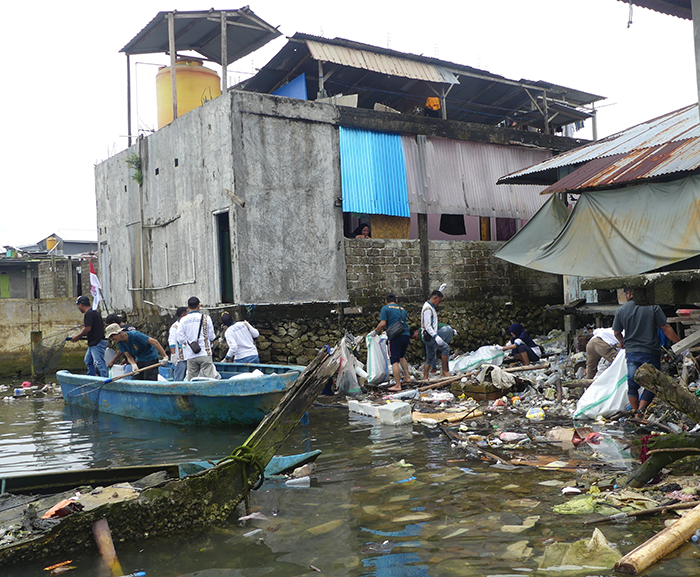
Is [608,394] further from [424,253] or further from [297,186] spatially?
[297,186]

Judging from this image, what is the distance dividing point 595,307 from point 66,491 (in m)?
9.66

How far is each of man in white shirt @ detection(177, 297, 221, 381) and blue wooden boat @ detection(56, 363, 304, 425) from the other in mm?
417

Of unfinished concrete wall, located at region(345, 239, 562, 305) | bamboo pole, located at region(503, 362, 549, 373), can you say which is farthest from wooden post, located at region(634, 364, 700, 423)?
unfinished concrete wall, located at region(345, 239, 562, 305)

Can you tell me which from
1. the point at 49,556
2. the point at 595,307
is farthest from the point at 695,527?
the point at 595,307

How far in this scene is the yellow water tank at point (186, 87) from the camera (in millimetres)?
15625

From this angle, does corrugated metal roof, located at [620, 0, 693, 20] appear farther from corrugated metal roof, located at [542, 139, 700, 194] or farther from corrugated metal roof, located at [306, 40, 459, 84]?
corrugated metal roof, located at [306, 40, 459, 84]

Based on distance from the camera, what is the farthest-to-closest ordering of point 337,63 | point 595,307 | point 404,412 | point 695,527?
point 337,63, point 595,307, point 404,412, point 695,527

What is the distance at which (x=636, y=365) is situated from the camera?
6934 millimetres

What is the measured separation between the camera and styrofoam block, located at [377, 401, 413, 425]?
8.39m

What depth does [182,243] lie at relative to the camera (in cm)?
1463

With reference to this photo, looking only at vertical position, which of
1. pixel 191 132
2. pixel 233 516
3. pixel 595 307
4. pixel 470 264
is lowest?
pixel 233 516

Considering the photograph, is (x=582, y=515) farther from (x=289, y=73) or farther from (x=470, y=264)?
(x=289, y=73)

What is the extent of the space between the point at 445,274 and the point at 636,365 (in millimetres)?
8594

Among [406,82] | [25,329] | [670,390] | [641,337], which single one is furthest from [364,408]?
[25,329]
